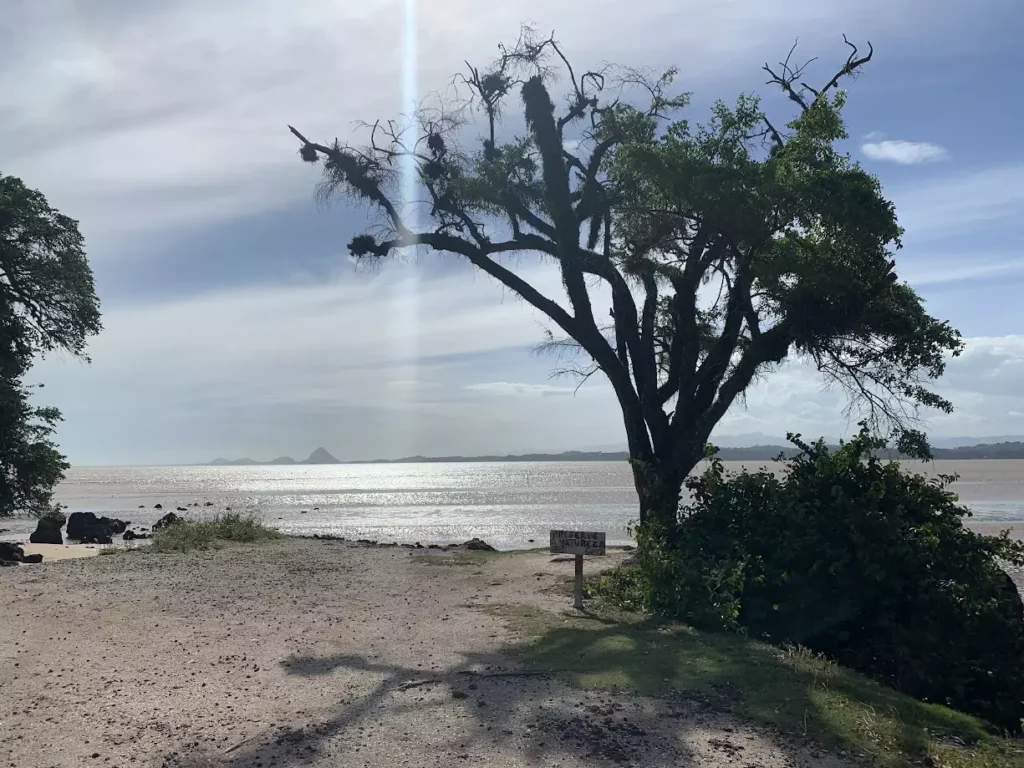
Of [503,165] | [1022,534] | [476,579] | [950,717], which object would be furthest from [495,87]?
[1022,534]

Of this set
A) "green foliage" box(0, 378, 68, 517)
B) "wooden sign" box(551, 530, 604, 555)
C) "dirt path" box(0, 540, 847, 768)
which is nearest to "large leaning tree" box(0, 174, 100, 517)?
"green foliage" box(0, 378, 68, 517)

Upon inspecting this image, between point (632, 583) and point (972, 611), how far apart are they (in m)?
4.04

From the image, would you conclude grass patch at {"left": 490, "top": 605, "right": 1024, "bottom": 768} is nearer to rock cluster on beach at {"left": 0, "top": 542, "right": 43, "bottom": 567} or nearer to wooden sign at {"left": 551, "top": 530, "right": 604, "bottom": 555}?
wooden sign at {"left": 551, "top": 530, "right": 604, "bottom": 555}

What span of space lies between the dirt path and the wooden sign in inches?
29.5

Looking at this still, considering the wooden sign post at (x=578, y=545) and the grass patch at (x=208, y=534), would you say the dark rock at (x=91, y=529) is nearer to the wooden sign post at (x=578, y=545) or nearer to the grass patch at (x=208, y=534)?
the grass patch at (x=208, y=534)

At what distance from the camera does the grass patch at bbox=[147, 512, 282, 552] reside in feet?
55.0

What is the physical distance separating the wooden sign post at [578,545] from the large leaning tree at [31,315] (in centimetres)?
1400

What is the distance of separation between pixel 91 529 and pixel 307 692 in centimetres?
3083

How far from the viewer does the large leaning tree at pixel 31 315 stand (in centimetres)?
1853

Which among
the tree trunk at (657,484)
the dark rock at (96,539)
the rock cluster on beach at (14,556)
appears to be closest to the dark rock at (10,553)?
the rock cluster on beach at (14,556)

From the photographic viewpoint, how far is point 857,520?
28.5ft

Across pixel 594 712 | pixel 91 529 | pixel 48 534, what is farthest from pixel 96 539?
pixel 594 712

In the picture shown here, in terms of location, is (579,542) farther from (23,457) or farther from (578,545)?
(23,457)

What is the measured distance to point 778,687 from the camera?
635 centimetres
